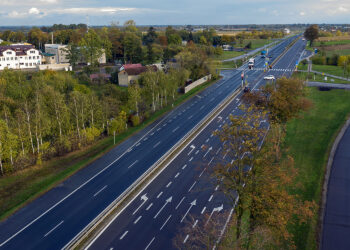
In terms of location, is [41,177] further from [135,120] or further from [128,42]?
[128,42]

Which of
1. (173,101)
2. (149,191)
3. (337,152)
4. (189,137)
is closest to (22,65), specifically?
(173,101)

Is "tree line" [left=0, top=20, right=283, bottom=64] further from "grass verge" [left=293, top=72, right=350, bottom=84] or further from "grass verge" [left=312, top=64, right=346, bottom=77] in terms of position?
"grass verge" [left=312, top=64, right=346, bottom=77]

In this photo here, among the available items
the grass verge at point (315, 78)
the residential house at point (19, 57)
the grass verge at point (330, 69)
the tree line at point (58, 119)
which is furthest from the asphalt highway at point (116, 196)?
the residential house at point (19, 57)

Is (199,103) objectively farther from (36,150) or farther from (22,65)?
(22,65)

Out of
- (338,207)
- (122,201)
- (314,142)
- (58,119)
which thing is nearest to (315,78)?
(314,142)

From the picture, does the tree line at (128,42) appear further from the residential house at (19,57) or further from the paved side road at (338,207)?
the paved side road at (338,207)

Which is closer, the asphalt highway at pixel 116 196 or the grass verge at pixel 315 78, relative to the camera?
the asphalt highway at pixel 116 196
